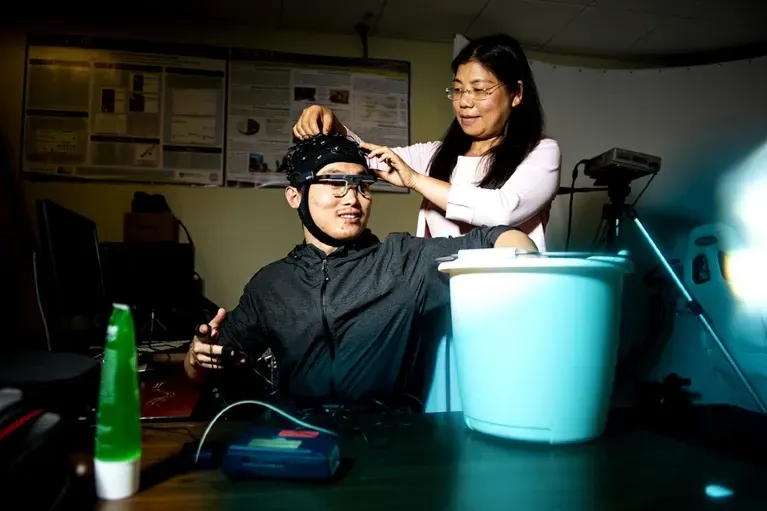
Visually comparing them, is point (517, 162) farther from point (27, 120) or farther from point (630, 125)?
point (27, 120)

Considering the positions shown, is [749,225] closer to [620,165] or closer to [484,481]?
[620,165]

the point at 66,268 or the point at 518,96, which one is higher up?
the point at 518,96

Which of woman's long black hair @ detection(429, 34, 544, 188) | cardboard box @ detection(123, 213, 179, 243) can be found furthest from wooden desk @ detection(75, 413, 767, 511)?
cardboard box @ detection(123, 213, 179, 243)

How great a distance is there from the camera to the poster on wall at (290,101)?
9.32 feet

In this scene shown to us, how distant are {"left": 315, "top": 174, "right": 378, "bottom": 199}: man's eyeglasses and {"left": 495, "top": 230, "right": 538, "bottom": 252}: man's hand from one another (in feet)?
1.20

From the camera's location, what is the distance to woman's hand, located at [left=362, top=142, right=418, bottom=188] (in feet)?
4.20

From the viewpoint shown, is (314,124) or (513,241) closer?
(513,241)

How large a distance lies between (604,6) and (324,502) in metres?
2.97

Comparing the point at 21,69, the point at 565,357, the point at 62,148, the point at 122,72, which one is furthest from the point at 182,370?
the point at 21,69

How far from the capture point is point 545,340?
2.31 feet

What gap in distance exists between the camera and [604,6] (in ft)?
9.05

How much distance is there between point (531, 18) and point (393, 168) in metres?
2.06

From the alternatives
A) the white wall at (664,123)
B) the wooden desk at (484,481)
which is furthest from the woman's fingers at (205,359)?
the white wall at (664,123)

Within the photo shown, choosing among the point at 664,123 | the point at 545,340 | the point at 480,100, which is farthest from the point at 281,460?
the point at 664,123
